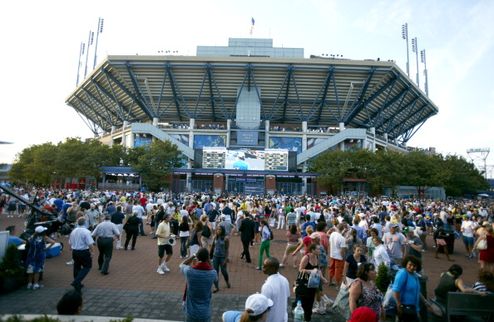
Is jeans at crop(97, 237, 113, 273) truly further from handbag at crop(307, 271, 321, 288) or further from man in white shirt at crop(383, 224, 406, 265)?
man in white shirt at crop(383, 224, 406, 265)

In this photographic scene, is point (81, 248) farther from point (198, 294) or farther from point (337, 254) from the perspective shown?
point (337, 254)

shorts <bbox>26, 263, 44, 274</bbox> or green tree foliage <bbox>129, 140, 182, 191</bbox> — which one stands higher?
green tree foliage <bbox>129, 140, 182, 191</bbox>

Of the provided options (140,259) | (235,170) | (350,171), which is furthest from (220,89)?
(140,259)

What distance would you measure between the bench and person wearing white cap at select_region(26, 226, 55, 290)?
8.86 meters

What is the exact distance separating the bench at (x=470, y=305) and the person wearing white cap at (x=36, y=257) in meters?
8.86

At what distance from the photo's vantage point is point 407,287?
15.9 feet

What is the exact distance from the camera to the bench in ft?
16.9

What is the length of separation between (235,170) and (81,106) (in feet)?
170

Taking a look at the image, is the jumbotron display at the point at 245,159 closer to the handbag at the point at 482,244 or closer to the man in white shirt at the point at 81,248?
the handbag at the point at 482,244

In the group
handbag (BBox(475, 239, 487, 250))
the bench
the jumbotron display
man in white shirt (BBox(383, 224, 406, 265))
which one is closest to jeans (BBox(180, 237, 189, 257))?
man in white shirt (BBox(383, 224, 406, 265))

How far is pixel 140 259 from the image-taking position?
1110 centimetres

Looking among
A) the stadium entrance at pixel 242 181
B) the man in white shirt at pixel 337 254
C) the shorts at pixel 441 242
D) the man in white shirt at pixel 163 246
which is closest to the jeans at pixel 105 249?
the man in white shirt at pixel 163 246

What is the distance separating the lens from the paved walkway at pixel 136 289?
21.1ft

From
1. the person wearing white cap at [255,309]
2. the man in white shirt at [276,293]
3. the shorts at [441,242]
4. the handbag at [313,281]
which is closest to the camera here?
the person wearing white cap at [255,309]
